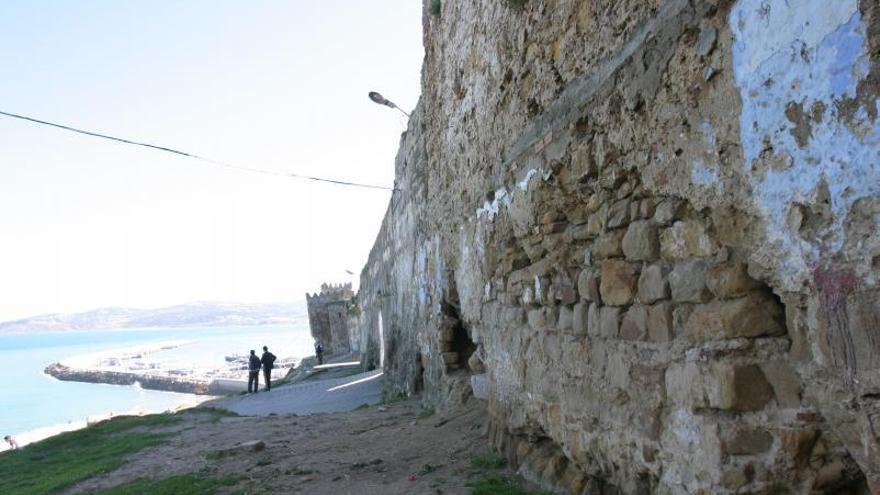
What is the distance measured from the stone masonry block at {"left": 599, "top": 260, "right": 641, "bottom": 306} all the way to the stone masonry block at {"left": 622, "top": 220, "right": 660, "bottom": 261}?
2.4 inches

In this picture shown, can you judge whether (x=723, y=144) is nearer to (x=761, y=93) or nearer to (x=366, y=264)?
(x=761, y=93)

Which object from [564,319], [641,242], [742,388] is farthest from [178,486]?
[742,388]

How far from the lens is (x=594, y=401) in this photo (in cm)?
358

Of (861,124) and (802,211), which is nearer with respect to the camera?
(861,124)

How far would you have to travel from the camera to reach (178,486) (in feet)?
20.1

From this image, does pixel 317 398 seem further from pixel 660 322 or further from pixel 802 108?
pixel 802 108

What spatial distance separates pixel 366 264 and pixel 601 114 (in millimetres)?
17213

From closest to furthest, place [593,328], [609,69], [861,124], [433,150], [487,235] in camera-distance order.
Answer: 1. [861,124]
2. [609,69]
3. [593,328]
4. [487,235]
5. [433,150]

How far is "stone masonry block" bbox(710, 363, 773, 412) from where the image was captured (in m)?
2.43

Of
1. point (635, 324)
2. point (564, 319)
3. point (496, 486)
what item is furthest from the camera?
point (496, 486)

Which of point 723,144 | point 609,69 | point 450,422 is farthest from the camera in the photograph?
point 450,422

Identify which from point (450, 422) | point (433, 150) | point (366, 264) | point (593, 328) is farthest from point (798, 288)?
point (366, 264)

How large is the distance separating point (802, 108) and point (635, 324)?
1294mm

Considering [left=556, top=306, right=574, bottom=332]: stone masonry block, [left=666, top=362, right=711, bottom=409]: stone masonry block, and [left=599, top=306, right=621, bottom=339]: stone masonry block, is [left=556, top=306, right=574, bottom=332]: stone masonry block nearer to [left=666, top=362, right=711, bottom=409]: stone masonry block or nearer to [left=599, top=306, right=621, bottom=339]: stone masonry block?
[left=599, top=306, right=621, bottom=339]: stone masonry block
